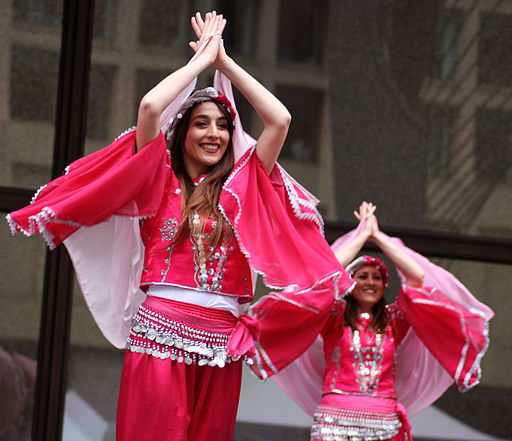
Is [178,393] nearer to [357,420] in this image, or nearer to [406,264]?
[357,420]

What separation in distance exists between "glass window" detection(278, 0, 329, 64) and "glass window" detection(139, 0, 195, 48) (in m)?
0.50

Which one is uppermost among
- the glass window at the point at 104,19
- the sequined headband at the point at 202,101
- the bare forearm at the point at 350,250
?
the glass window at the point at 104,19

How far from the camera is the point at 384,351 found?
3.51 meters

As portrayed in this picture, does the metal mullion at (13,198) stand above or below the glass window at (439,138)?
below

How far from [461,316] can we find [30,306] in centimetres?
202

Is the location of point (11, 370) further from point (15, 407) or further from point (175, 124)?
point (175, 124)

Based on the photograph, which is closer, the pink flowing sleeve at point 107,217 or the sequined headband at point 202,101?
the pink flowing sleeve at point 107,217

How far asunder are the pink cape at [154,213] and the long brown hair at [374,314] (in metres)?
0.61

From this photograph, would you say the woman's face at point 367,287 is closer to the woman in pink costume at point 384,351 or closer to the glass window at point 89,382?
the woman in pink costume at point 384,351

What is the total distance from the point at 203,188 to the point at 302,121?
1.73m

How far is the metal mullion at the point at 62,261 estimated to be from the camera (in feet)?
12.9

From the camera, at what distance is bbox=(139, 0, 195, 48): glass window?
422 centimetres

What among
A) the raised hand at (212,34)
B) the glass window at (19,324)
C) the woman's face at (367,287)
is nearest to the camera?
the raised hand at (212,34)

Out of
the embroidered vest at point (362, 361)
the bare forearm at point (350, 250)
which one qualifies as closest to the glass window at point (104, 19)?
the bare forearm at point (350, 250)
